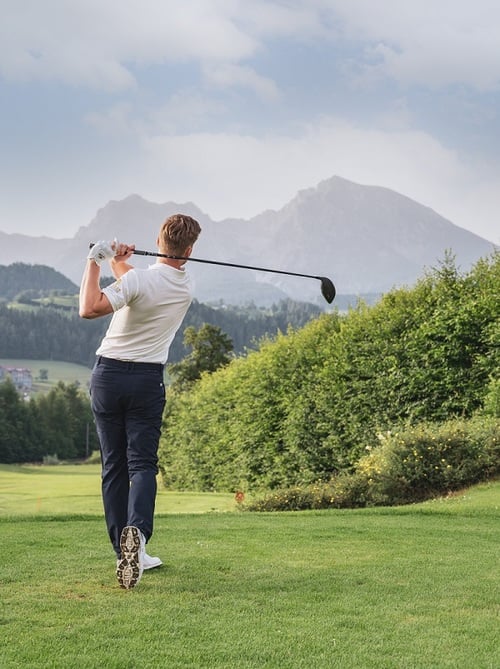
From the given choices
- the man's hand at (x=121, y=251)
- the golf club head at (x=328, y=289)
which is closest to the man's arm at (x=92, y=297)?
the man's hand at (x=121, y=251)

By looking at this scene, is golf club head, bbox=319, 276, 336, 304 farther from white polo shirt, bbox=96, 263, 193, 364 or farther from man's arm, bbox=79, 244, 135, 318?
man's arm, bbox=79, 244, 135, 318

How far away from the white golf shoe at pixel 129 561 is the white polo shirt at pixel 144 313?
3.72 feet

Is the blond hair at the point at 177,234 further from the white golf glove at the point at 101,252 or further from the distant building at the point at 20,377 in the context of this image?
the distant building at the point at 20,377

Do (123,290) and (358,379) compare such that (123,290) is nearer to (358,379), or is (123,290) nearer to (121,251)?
(121,251)

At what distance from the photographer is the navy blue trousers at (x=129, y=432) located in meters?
5.23

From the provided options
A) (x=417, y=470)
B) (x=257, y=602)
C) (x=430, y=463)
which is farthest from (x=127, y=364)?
(x=430, y=463)

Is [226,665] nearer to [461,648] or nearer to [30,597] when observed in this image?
[461,648]

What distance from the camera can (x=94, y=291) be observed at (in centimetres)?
506

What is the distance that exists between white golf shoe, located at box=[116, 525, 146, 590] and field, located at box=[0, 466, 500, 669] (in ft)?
0.27

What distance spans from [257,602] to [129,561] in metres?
0.82

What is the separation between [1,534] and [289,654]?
4395 millimetres

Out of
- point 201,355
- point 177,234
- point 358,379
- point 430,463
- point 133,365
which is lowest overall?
point 430,463

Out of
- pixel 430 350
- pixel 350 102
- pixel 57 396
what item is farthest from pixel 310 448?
pixel 350 102

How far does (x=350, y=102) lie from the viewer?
6624 inches
